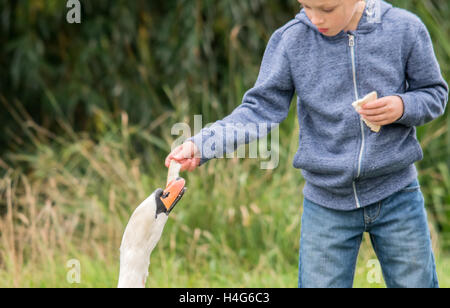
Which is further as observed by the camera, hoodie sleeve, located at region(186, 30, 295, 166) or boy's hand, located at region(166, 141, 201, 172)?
hoodie sleeve, located at region(186, 30, 295, 166)

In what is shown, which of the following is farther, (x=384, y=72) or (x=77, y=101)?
(x=77, y=101)

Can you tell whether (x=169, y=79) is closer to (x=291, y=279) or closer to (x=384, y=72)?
(x=291, y=279)

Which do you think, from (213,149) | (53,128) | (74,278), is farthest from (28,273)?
(53,128)

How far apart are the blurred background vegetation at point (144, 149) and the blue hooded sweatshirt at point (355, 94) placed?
1144 mm

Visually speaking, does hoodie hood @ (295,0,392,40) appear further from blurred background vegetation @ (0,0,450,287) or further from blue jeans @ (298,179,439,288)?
blurred background vegetation @ (0,0,450,287)

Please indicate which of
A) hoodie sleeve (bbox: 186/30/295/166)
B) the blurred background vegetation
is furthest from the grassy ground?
hoodie sleeve (bbox: 186/30/295/166)

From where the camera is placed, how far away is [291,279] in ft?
10.3

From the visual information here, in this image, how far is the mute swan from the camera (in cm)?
166

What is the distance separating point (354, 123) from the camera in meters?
2.03

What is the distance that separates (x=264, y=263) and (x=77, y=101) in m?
2.49

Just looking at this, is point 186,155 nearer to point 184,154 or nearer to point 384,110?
point 184,154

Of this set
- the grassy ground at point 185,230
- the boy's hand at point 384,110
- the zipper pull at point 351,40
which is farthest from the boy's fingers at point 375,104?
the grassy ground at point 185,230

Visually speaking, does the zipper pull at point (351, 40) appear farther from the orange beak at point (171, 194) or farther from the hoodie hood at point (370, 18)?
the orange beak at point (171, 194)

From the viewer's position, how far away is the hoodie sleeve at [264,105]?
1.99 m
